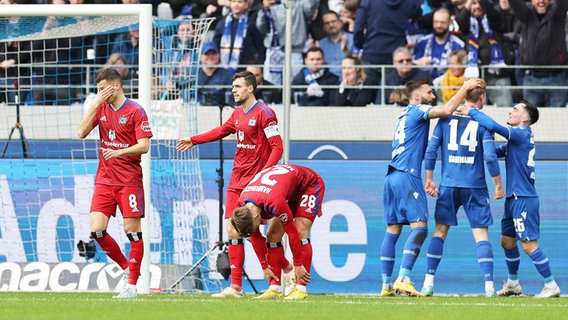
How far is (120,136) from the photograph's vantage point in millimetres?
11219

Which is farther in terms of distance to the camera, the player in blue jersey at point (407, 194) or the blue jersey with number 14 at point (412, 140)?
the blue jersey with number 14 at point (412, 140)

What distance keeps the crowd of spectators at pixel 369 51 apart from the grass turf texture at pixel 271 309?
631 centimetres

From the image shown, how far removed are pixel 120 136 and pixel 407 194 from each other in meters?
2.92

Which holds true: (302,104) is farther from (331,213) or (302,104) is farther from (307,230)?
(307,230)

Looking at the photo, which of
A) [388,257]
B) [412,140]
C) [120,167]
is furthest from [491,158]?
[120,167]

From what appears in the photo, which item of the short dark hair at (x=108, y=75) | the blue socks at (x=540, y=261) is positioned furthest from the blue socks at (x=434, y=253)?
the short dark hair at (x=108, y=75)

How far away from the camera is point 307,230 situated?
11039 mm

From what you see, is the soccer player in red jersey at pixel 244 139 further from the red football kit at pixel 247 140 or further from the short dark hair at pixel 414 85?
the short dark hair at pixel 414 85

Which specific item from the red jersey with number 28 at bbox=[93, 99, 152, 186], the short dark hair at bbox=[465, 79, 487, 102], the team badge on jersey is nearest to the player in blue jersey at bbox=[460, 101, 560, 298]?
the short dark hair at bbox=[465, 79, 487, 102]

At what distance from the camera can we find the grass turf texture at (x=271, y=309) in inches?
328

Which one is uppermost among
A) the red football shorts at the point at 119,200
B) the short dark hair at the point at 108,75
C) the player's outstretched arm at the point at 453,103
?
the short dark hair at the point at 108,75

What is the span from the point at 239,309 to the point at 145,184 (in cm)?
378

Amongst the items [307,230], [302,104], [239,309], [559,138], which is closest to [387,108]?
[302,104]

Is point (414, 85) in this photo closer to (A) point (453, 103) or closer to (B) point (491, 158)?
(A) point (453, 103)
